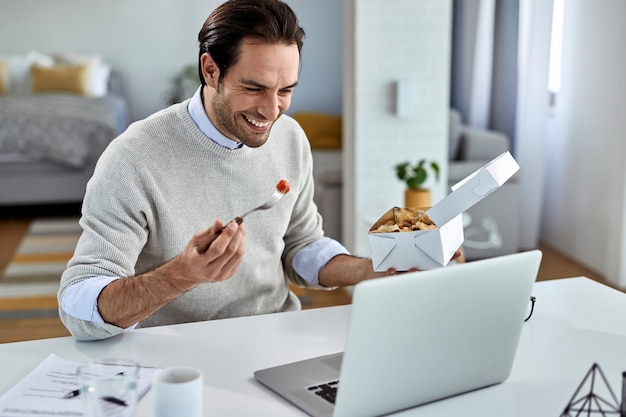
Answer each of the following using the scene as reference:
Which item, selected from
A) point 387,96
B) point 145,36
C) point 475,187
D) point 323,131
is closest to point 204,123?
point 475,187

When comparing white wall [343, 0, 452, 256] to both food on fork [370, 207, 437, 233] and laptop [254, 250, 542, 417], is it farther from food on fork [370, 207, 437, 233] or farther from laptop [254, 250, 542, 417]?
laptop [254, 250, 542, 417]

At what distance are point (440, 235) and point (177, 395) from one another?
0.51 m

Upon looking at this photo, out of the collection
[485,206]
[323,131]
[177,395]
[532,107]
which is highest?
[177,395]

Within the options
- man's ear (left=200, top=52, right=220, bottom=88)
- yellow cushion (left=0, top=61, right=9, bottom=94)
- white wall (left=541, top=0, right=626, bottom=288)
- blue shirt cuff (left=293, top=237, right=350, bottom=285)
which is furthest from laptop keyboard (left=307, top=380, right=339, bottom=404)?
yellow cushion (left=0, top=61, right=9, bottom=94)

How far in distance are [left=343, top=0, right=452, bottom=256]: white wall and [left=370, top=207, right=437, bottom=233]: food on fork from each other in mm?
2120

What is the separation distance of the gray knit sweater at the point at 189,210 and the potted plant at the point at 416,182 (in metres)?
1.62

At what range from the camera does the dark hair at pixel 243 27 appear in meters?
1.58

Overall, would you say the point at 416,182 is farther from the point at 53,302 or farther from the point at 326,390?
the point at 326,390

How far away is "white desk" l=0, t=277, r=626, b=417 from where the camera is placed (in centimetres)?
116

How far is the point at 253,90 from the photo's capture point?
1.61 meters

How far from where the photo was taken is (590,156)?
4156 mm

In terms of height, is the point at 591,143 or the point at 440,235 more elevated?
the point at 440,235

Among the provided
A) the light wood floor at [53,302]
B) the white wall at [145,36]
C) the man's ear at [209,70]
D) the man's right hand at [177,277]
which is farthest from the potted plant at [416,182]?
the white wall at [145,36]

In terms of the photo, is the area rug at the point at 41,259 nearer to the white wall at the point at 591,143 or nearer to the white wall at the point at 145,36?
the white wall at the point at 145,36
